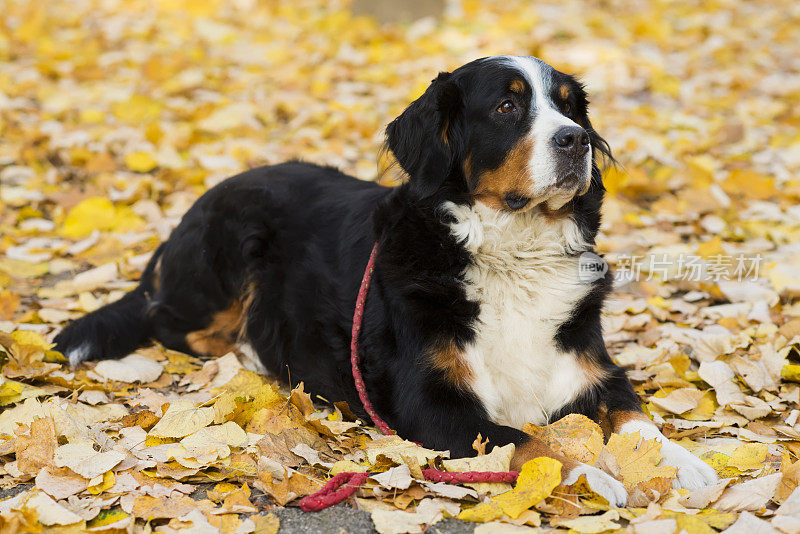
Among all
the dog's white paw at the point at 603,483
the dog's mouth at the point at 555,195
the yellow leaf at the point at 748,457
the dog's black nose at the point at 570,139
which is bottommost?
the yellow leaf at the point at 748,457

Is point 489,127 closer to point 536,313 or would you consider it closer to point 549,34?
point 536,313

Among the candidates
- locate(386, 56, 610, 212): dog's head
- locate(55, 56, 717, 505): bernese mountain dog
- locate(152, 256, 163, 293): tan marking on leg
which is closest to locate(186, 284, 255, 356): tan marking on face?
locate(152, 256, 163, 293): tan marking on leg

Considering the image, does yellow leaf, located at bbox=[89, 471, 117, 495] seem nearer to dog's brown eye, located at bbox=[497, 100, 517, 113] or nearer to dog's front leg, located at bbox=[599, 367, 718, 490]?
dog's front leg, located at bbox=[599, 367, 718, 490]

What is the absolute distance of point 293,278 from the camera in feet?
12.4

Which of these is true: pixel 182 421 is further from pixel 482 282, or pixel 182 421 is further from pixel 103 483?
pixel 482 282

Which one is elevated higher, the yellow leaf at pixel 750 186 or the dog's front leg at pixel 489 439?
the yellow leaf at pixel 750 186

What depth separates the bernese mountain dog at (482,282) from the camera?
302 centimetres

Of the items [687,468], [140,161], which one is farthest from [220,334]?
[140,161]

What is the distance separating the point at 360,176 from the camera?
635cm

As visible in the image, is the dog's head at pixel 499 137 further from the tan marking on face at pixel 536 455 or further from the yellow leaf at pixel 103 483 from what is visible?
the yellow leaf at pixel 103 483

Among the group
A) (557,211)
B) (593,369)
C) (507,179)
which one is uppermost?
(507,179)

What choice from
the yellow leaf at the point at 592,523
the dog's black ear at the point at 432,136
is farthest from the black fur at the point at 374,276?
the yellow leaf at the point at 592,523

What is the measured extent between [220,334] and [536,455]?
2019 mm

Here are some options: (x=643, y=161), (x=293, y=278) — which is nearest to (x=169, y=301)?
(x=293, y=278)
